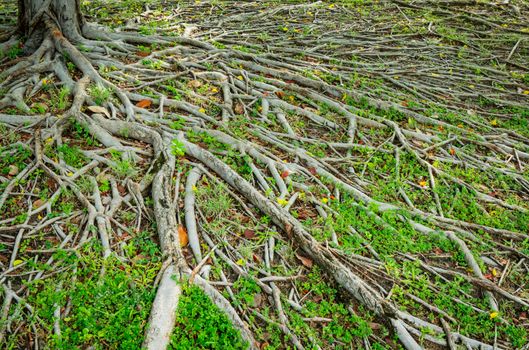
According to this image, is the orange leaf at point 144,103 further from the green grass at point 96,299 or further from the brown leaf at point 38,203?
the green grass at point 96,299

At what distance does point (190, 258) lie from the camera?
9.33 feet

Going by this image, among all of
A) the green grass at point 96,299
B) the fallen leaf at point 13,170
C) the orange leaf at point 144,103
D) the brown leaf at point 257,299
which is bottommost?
the brown leaf at point 257,299

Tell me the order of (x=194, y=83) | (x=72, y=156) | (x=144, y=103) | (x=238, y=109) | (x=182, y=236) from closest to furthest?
1. (x=182, y=236)
2. (x=72, y=156)
3. (x=144, y=103)
4. (x=238, y=109)
5. (x=194, y=83)

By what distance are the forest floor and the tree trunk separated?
8.6 inches

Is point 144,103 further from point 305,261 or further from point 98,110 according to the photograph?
point 305,261

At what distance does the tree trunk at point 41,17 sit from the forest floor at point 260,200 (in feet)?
0.71

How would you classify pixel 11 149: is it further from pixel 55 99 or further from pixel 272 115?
pixel 272 115

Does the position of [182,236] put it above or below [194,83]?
below

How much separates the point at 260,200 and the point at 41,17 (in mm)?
3274

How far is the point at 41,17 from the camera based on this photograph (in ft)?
14.9

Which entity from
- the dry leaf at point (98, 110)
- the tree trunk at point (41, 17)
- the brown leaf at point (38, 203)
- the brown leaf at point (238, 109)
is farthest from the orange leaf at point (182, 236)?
the tree trunk at point (41, 17)

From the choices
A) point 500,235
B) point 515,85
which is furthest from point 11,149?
point 515,85

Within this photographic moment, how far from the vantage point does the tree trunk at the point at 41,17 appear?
4.53 meters

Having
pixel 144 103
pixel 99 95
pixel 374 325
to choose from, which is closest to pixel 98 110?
pixel 99 95
